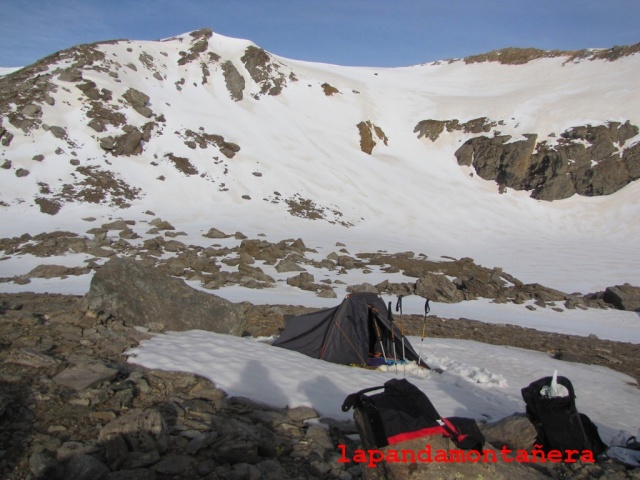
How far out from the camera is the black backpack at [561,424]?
17.2 feet

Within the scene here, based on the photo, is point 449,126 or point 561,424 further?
point 449,126

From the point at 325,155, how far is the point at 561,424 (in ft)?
137

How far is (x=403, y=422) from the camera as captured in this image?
12.8 ft

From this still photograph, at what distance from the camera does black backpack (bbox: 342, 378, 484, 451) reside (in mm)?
3820

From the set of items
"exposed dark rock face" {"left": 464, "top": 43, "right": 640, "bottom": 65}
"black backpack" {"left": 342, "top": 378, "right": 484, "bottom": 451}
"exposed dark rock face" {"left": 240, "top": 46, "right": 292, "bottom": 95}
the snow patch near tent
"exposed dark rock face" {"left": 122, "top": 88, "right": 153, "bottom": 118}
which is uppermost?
"exposed dark rock face" {"left": 464, "top": 43, "right": 640, "bottom": 65}

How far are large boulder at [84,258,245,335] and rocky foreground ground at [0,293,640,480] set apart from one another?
126 cm

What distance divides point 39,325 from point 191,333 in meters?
2.59

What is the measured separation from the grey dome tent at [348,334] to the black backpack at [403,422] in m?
5.42

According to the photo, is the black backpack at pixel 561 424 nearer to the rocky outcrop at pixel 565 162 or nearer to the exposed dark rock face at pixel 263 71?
the rocky outcrop at pixel 565 162

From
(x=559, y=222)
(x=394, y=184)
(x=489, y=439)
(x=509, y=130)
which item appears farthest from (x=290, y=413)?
(x=509, y=130)

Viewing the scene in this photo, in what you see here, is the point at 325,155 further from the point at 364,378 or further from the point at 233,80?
the point at 364,378

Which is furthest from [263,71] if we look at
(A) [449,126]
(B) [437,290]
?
(B) [437,290]

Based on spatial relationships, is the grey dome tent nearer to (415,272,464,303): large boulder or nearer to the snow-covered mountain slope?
(415,272,464,303): large boulder

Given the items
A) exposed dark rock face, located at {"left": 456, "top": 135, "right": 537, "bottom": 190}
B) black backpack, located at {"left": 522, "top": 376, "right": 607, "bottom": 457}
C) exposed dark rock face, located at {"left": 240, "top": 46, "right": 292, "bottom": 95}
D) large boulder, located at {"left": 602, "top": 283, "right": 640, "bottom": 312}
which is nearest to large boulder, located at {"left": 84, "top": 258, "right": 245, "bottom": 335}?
black backpack, located at {"left": 522, "top": 376, "right": 607, "bottom": 457}
